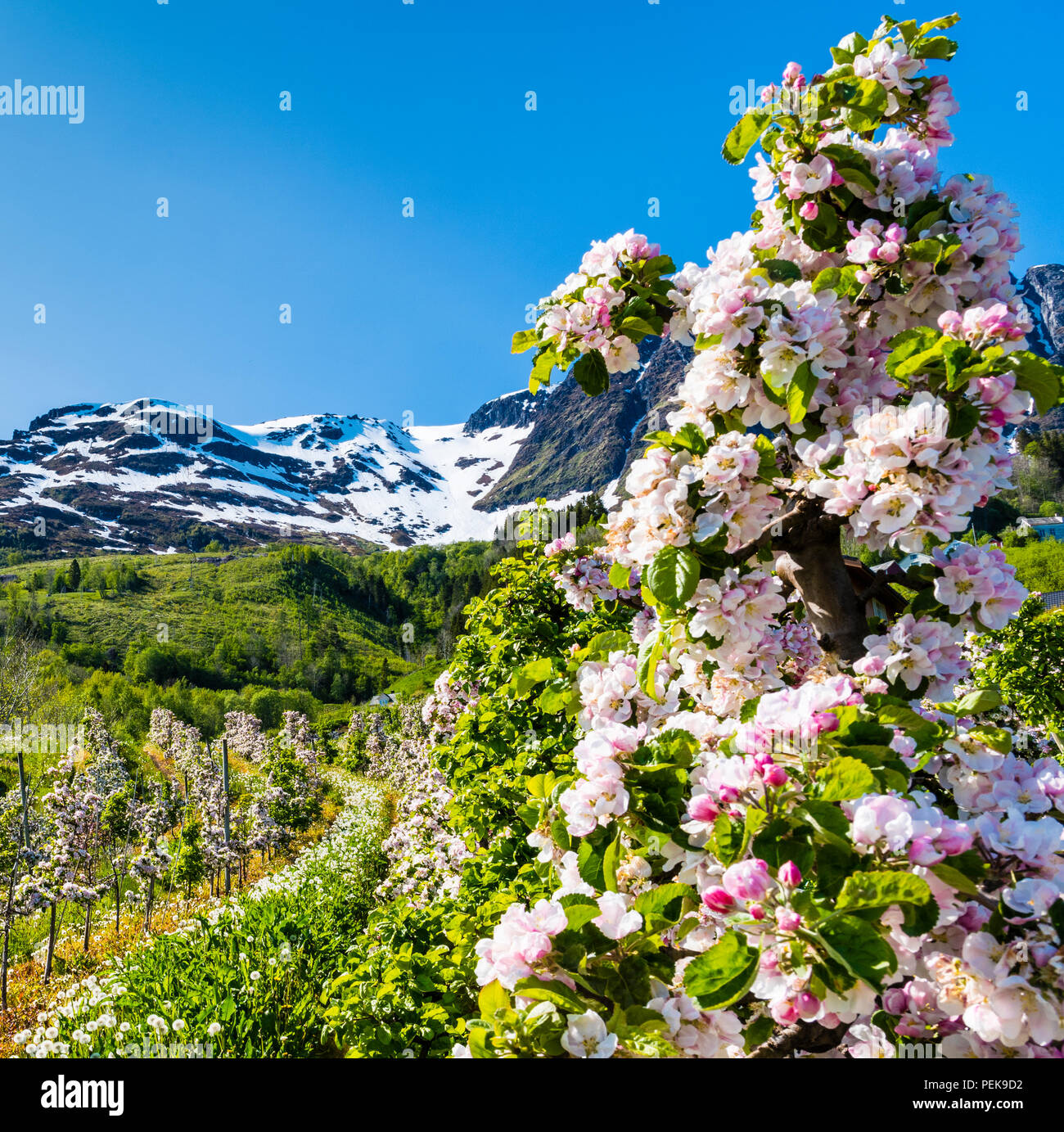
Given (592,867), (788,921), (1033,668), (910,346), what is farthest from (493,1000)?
(1033,668)

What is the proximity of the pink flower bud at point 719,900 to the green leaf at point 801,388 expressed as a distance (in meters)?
1.12

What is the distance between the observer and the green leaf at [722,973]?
1.06 m

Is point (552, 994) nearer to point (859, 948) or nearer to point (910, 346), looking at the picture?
point (859, 948)

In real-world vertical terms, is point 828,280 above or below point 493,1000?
above

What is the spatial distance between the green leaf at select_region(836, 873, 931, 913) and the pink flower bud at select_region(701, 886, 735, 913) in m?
0.21

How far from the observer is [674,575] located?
161 centimetres

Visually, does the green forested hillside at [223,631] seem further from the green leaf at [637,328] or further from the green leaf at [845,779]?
the green leaf at [845,779]

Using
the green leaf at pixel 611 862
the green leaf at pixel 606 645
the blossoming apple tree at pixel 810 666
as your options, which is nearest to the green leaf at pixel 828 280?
the blossoming apple tree at pixel 810 666

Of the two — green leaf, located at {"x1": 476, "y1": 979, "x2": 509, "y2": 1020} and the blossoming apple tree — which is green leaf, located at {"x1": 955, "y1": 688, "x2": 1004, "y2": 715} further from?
green leaf, located at {"x1": 476, "y1": 979, "x2": 509, "y2": 1020}

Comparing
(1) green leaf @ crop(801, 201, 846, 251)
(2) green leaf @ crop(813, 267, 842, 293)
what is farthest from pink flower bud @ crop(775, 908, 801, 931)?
(1) green leaf @ crop(801, 201, 846, 251)

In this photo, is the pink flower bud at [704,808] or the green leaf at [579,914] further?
the green leaf at [579,914]

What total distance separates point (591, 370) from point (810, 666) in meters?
1.19

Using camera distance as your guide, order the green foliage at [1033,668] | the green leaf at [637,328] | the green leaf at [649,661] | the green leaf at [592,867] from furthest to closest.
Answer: the green foliage at [1033,668]
the green leaf at [637,328]
the green leaf at [649,661]
the green leaf at [592,867]
